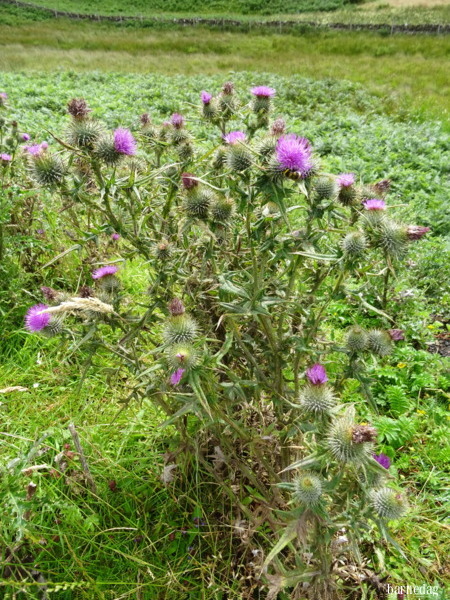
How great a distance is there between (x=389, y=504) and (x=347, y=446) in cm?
35

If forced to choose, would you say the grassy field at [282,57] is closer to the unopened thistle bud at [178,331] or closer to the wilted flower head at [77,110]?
the wilted flower head at [77,110]

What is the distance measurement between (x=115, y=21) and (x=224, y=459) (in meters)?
46.9

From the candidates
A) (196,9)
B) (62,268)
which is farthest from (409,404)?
(196,9)

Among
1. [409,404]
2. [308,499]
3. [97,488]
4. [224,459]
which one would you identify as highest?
[308,499]

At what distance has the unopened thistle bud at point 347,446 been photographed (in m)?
1.58

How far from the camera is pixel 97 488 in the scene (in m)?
2.57

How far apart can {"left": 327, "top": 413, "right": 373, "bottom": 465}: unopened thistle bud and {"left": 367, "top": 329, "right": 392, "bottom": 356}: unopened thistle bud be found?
1.65 feet

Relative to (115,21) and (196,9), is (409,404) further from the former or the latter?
(196,9)

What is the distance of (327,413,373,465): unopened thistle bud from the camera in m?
1.58

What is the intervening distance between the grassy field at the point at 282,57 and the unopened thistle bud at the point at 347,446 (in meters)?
11.9

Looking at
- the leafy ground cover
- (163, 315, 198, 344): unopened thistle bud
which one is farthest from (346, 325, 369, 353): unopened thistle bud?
(163, 315, 198, 344): unopened thistle bud

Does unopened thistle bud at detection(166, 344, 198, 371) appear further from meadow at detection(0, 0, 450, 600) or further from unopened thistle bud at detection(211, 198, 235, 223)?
unopened thistle bud at detection(211, 198, 235, 223)

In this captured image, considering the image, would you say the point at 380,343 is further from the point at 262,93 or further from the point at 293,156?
the point at 262,93

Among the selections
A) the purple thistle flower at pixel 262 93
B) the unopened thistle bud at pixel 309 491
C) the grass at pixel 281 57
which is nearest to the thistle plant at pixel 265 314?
the unopened thistle bud at pixel 309 491
